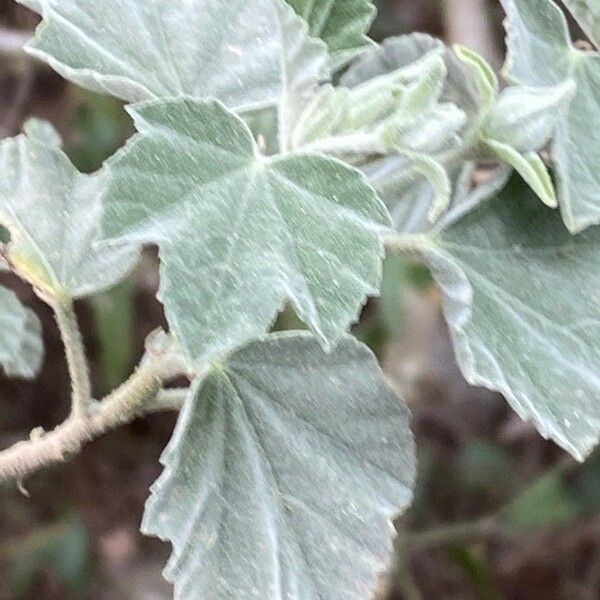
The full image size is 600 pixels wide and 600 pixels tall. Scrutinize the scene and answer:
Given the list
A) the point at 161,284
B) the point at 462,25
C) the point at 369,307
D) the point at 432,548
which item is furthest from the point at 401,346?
the point at 161,284

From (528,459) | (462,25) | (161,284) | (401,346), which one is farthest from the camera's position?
(528,459)

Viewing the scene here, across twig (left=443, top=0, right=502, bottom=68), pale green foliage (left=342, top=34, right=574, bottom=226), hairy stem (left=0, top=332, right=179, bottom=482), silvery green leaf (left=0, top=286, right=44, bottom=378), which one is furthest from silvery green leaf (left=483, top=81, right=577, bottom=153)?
twig (left=443, top=0, right=502, bottom=68)

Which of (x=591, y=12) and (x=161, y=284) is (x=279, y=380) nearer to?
(x=161, y=284)

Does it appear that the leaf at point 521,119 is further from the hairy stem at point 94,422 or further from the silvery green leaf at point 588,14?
the hairy stem at point 94,422

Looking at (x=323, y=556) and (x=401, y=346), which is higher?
(x=323, y=556)

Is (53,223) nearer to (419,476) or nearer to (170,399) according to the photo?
(170,399)

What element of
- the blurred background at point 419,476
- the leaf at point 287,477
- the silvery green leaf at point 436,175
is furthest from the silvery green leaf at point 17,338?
the blurred background at point 419,476
